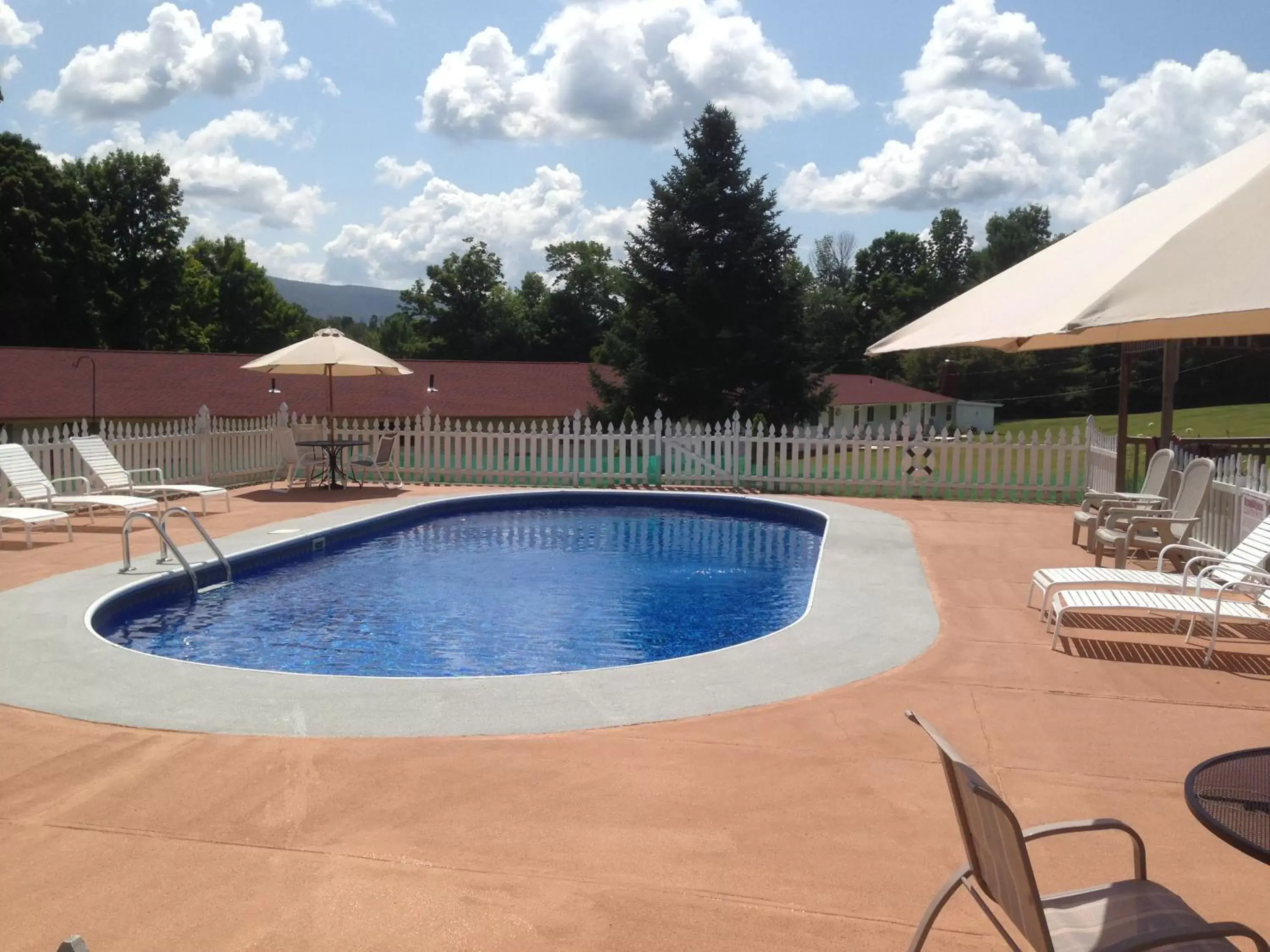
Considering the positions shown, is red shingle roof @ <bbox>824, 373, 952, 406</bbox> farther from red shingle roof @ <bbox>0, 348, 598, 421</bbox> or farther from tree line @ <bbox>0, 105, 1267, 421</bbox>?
red shingle roof @ <bbox>0, 348, 598, 421</bbox>

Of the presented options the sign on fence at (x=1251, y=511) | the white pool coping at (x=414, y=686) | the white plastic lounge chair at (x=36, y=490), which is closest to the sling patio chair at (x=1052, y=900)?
the white pool coping at (x=414, y=686)

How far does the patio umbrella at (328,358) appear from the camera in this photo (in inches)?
626

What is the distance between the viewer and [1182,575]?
26.0 ft

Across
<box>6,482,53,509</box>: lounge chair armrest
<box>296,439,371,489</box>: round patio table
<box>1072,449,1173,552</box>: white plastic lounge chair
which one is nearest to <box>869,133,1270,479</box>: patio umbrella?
<box>1072,449,1173,552</box>: white plastic lounge chair

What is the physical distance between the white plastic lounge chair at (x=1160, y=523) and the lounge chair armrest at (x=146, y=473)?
11380mm

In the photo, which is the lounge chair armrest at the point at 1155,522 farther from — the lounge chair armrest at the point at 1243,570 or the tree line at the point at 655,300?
the tree line at the point at 655,300

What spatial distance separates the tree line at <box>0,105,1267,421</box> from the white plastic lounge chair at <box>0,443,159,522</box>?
46.0ft

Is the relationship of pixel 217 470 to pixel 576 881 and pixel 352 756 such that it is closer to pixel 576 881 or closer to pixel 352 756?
pixel 352 756

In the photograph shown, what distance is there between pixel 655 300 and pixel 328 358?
12366mm

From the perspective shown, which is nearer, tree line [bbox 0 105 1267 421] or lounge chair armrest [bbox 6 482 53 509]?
lounge chair armrest [bbox 6 482 53 509]

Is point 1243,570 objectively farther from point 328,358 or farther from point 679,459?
point 328,358

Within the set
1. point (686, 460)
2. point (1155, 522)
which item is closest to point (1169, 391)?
point (1155, 522)

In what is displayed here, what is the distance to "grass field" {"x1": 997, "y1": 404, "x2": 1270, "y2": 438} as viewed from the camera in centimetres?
3894

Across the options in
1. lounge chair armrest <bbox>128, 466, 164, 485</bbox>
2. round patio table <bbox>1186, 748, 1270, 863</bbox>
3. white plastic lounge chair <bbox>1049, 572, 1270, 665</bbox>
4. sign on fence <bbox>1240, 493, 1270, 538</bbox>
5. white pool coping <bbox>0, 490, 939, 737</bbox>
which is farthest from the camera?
lounge chair armrest <bbox>128, 466, 164, 485</bbox>
